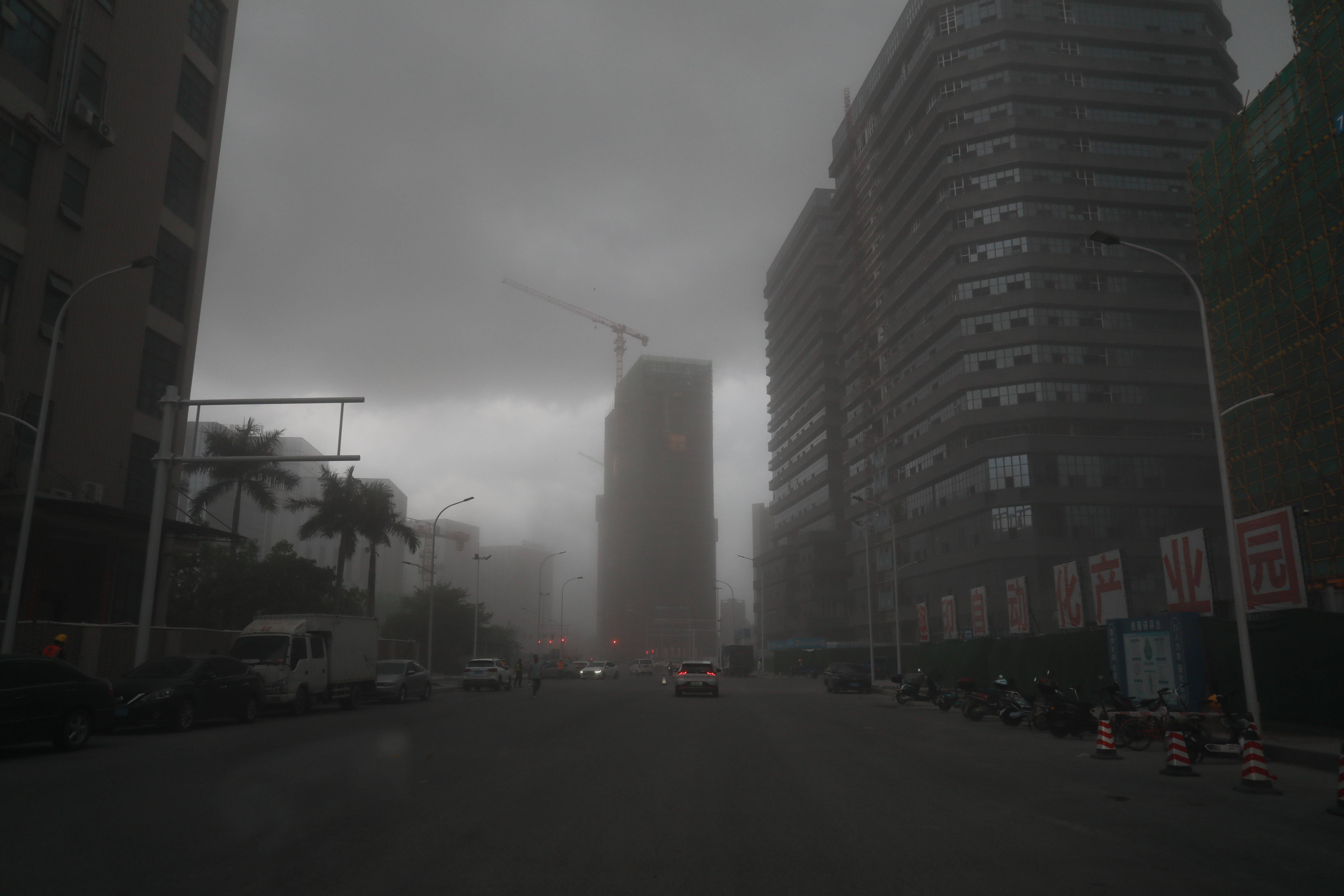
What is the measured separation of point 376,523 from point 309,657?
92.4 feet

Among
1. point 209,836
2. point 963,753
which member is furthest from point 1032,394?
point 209,836

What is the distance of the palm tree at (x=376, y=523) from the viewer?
50.2 metres

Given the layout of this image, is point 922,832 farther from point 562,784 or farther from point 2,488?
point 2,488

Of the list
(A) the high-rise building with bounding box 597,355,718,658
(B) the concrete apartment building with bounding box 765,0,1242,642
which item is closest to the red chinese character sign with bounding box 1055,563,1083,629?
(B) the concrete apartment building with bounding box 765,0,1242,642

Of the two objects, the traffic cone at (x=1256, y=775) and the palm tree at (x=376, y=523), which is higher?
the palm tree at (x=376, y=523)

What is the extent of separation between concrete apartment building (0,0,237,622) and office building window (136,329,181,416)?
7 centimetres

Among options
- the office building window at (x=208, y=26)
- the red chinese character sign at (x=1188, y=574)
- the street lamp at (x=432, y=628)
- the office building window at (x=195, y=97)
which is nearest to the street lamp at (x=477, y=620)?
the street lamp at (x=432, y=628)

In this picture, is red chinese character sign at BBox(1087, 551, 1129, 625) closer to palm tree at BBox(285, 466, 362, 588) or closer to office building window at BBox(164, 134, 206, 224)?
office building window at BBox(164, 134, 206, 224)

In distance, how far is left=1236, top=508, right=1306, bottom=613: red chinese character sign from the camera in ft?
72.5

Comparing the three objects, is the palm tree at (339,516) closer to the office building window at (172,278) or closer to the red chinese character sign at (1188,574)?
the office building window at (172,278)

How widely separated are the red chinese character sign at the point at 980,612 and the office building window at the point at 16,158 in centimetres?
4219

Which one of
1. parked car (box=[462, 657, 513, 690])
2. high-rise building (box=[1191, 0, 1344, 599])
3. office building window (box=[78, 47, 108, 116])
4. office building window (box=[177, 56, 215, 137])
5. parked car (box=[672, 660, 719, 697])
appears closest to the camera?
office building window (box=[78, 47, 108, 116])

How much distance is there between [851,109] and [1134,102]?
3571cm

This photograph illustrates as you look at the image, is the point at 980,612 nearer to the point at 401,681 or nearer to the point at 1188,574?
the point at 1188,574
